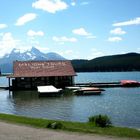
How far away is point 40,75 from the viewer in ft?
255

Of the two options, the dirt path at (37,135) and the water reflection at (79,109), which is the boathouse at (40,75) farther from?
the dirt path at (37,135)

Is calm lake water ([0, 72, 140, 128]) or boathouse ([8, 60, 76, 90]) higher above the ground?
boathouse ([8, 60, 76, 90])

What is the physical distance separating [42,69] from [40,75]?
8.64ft

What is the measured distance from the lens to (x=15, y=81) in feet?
258

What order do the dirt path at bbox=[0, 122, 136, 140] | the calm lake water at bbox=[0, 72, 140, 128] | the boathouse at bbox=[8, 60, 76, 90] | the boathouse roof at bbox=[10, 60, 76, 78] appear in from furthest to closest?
the boathouse roof at bbox=[10, 60, 76, 78] → the boathouse at bbox=[8, 60, 76, 90] → the calm lake water at bbox=[0, 72, 140, 128] → the dirt path at bbox=[0, 122, 136, 140]

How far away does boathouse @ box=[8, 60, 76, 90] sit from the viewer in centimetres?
7800

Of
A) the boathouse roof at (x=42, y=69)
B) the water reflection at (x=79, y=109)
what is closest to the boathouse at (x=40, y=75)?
the boathouse roof at (x=42, y=69)

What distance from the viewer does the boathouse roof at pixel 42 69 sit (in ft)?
257

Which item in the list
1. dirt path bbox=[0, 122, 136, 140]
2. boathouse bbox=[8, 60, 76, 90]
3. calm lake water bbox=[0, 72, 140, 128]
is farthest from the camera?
boathouse bbox=[8, 60, 76, 90]

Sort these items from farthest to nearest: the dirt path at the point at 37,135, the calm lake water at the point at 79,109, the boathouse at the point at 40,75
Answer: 1. the boathouse at the point at 40,75
2. the calm lake water at the point at 79,109
3. the dirt path at the point at 37,135

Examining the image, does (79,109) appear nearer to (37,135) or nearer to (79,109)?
(79,109)

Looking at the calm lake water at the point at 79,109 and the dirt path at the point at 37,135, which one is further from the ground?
the dirt path at the point at 37,135

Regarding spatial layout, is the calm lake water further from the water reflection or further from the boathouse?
the boathouse

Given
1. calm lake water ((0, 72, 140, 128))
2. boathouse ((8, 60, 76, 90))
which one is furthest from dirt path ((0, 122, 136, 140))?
boathouse ((8, 60, 76, 90))
